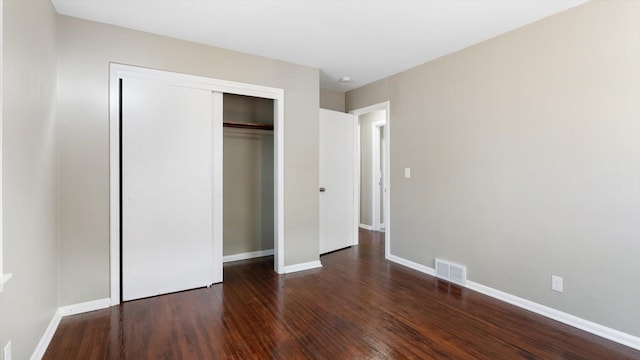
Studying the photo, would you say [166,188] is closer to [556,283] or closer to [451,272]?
[451,272]

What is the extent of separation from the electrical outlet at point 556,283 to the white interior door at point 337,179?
9.09 ft

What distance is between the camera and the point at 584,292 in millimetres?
2480

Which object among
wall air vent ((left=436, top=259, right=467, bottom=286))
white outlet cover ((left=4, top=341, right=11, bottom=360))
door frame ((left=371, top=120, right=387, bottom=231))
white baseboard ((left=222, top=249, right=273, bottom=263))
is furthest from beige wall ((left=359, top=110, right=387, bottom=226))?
white outlet cover ((left=4, top=341, right=11, bottom=360))

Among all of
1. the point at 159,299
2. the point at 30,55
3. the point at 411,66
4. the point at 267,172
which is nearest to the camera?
the point at 30,55

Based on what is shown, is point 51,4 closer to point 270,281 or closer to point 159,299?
point 159,299

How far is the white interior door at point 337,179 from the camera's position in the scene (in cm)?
462

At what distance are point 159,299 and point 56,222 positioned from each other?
1.12 m

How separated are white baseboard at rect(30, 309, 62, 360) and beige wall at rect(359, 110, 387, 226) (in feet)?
16.4

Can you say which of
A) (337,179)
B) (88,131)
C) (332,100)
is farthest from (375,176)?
(88,131)

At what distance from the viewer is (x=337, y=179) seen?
4797 mm

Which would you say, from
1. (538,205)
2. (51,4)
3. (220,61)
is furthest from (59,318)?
(538,205)

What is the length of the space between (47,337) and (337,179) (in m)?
3.59

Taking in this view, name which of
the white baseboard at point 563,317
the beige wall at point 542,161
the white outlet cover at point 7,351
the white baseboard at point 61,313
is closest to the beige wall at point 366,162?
the beige wall at point 542,161

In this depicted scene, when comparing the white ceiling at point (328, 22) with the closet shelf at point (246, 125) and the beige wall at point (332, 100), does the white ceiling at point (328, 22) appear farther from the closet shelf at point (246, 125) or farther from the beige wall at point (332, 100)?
the beige wall at point (332, 100)
